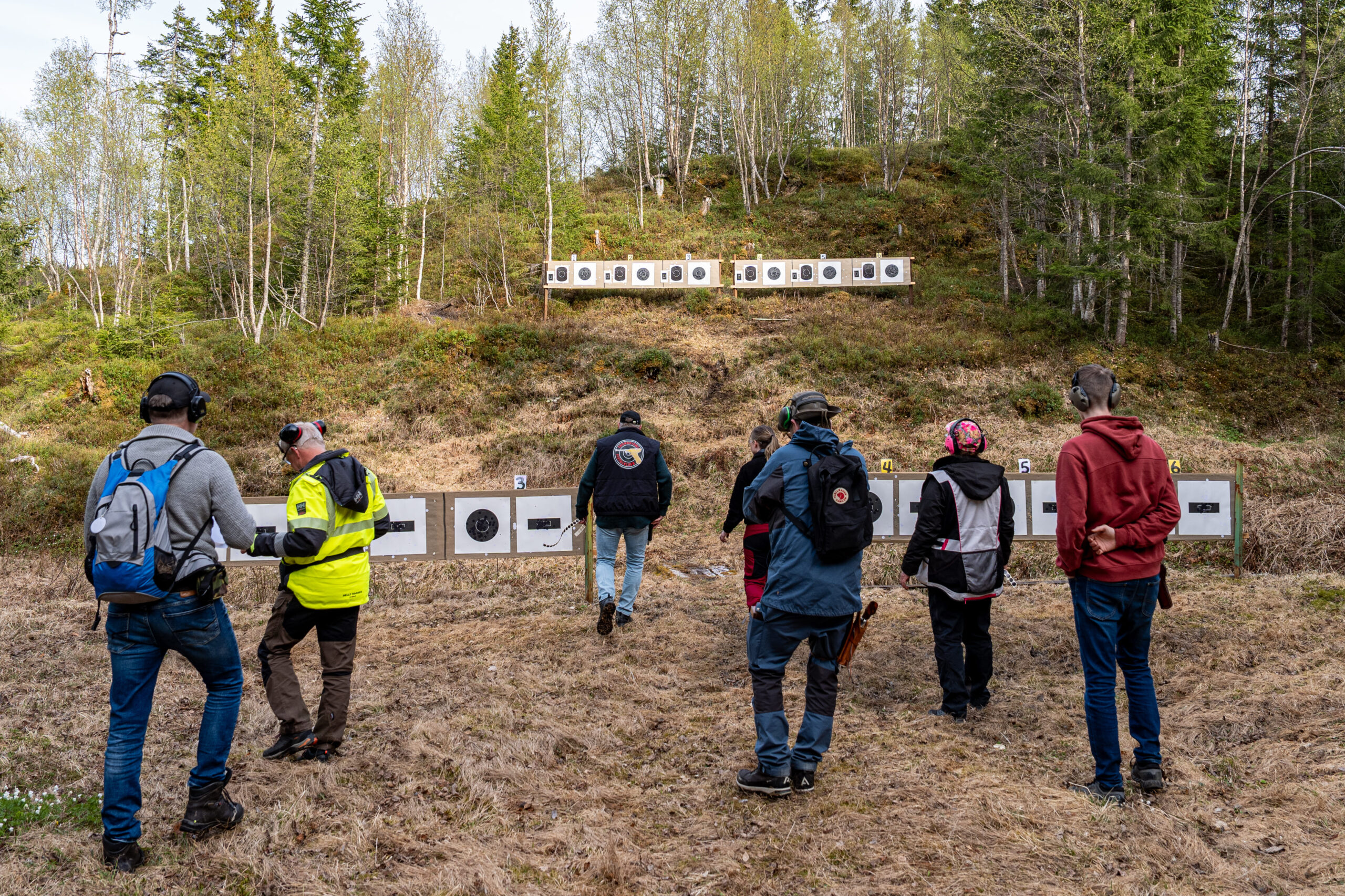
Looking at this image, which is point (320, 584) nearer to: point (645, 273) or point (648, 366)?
point (648, 366)

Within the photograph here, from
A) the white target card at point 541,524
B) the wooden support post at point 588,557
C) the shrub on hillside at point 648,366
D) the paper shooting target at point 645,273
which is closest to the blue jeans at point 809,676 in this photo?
the wooden support post at point 588,557

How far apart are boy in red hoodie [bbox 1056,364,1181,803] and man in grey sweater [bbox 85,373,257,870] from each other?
144 inches

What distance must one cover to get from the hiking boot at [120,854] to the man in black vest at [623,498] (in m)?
3.63

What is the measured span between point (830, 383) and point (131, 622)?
15269 mm

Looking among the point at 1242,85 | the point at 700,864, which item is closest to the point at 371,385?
the point at 700,864

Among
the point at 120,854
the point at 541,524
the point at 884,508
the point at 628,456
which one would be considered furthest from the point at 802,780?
the point at 884,508

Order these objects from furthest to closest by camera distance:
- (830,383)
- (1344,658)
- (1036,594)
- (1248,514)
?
1. (830,383)
2. (1248,514)
3. (1036,594)
4. (1344,658)

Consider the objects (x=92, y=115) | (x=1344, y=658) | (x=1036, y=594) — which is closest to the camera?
(x=1344, y=658)

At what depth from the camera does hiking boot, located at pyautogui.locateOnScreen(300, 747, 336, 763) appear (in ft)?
12.4

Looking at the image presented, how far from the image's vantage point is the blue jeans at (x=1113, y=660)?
3.17 metres

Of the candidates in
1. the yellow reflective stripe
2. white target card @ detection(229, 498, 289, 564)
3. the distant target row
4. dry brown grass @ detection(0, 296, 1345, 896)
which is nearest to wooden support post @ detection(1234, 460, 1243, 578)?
dry brown grass @ detection(0, 296, 1345, 896)

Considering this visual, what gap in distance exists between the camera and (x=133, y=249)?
26125 mm

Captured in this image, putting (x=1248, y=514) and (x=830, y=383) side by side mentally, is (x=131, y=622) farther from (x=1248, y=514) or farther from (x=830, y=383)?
(x=830, y=383)

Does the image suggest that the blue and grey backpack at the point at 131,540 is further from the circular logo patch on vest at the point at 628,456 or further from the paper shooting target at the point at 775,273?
the paper shooting target at the point at 775,273
